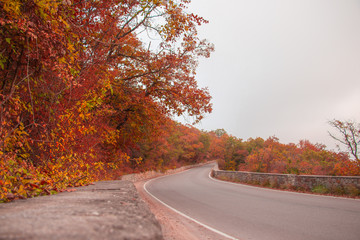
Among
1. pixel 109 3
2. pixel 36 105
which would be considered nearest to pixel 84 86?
pixel 36 105

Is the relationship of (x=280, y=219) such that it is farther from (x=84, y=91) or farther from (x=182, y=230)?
(x=84, y=91)

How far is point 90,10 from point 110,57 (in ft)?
11.7

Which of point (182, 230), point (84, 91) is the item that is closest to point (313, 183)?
point (182, 230)

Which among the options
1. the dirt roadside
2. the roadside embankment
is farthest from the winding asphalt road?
the roadside embankment

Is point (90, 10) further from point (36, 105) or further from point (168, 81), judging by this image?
point (168, 81)

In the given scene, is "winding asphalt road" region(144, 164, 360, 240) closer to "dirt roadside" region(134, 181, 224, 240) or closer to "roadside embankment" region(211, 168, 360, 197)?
"dirt roadside" region(134, 181, 224, 240)

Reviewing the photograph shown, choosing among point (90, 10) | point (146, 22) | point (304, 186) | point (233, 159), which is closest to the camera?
point (90, 10)

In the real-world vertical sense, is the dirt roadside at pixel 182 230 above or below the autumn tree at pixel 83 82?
below

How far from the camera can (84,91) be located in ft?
20.2

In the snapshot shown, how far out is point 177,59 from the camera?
1083 cm

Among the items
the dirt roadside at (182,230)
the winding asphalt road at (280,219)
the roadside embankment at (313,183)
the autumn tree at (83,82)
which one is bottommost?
the dirt roadside at (182,230)

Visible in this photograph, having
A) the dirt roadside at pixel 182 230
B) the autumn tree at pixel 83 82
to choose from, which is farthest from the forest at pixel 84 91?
the dirt roadside at pixel 182 230

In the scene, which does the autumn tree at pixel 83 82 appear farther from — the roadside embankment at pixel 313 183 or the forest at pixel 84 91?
the roadside embankment at pixel 313 183

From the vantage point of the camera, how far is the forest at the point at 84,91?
3.63 meters
